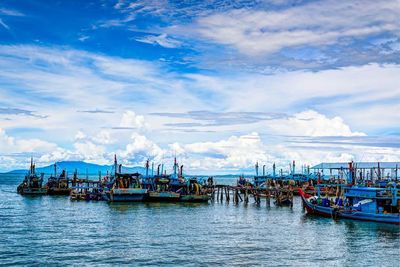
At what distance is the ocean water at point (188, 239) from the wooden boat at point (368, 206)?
1.26 m

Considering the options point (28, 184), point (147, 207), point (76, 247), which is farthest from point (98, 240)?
point (28, 184)

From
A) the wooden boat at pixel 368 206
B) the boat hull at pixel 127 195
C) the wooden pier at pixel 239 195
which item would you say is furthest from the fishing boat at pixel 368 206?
the boat hull at pixel 127 195

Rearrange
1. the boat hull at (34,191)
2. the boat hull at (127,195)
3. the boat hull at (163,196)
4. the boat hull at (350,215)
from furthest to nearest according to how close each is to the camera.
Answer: the boat hull at (34,191) < the boat hull at (163,196) < the boat hull at (127,195) < the boat hull at (350,215)

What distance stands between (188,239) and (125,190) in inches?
1475

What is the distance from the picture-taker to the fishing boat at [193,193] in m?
86.4

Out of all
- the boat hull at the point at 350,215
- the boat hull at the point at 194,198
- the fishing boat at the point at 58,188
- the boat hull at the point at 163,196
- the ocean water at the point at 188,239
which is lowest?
the ocean water at the point at 188,239

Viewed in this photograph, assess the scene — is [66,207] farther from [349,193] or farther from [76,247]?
[349,193]

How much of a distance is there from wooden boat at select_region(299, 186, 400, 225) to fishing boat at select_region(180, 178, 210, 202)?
2753 cm

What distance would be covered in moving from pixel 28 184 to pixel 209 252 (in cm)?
7936

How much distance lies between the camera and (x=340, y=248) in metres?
43.8

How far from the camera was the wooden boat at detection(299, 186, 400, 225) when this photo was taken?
57125 millimetres

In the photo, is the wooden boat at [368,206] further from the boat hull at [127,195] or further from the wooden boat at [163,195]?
the boat hull at [127,195]

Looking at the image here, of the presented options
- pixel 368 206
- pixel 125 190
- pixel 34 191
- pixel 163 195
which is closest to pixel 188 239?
pixel 368 206

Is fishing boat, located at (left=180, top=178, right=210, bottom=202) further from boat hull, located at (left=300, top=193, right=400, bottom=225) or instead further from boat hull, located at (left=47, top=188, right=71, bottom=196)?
boat hull, located at (left=47, top=188, right=71, bottom=196)
